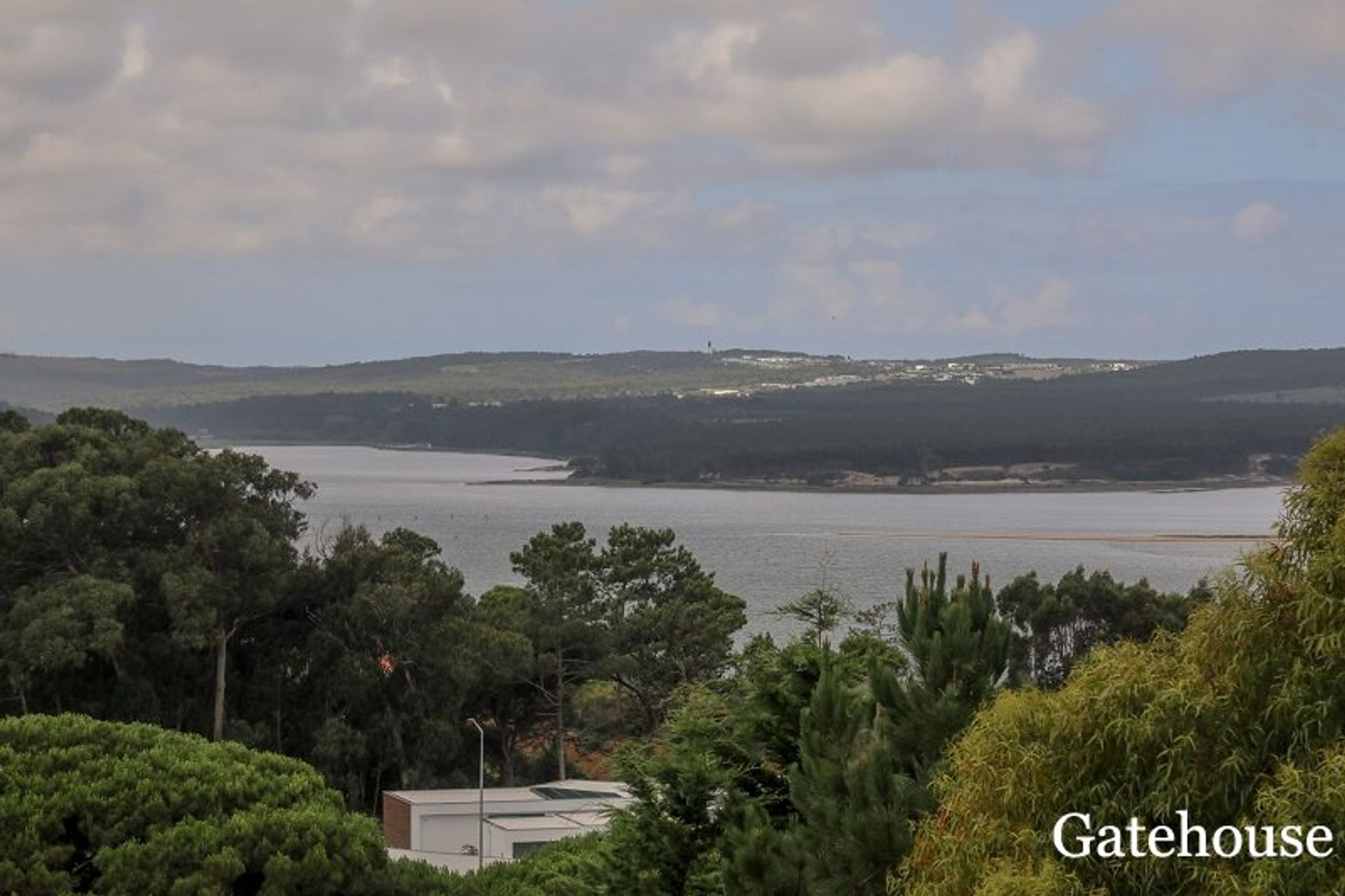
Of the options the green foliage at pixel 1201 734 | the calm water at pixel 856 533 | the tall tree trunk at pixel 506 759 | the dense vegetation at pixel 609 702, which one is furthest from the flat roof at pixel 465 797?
the green foliage at pixel 1201 734

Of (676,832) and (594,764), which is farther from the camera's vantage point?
(594,764)

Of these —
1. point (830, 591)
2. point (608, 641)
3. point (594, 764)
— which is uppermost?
point (830, 591)

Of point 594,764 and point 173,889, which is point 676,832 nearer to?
point 173,889

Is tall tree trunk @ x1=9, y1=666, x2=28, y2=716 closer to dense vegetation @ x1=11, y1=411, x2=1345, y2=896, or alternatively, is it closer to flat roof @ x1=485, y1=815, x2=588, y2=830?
dense vegetation @ x1=11, y1=411, x2=1345, y2=896

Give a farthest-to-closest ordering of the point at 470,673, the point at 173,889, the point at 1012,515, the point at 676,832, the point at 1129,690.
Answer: the point at 1012,515 → the point at 470,673 → the point at 173,889 → the point at 676,832 → the point at 1129,690

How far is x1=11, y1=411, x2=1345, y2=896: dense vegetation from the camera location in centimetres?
1271

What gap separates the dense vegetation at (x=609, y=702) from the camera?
12711 mm

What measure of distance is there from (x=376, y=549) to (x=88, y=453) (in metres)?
8.57

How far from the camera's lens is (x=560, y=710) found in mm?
58031

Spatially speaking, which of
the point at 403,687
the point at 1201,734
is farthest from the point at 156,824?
the point at 403,687

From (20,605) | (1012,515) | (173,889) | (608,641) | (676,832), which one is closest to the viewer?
(676,832)

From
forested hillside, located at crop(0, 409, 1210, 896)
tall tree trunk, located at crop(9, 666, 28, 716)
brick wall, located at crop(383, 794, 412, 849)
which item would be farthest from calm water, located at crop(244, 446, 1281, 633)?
brick wall, located at crop(383, 794, 412, 849)

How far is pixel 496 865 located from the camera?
33438mm

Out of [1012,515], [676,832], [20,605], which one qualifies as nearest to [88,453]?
[20,605]
